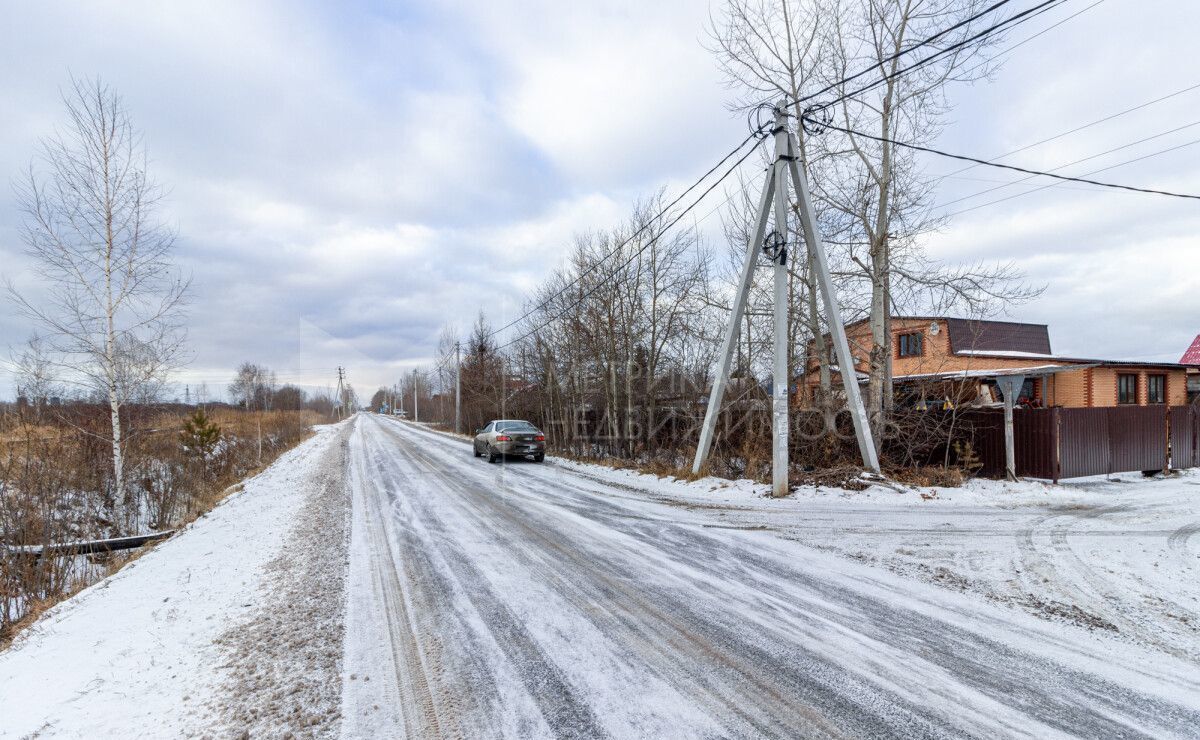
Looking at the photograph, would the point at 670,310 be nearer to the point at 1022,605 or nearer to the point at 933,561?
the point at 933,561

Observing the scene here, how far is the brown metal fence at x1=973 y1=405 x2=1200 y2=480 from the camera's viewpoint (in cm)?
1124

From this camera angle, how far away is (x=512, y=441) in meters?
18.9

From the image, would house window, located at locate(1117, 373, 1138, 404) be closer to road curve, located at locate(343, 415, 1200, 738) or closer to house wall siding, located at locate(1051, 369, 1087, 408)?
house wall siding, located at locate(1051, 369, 1087, 408)

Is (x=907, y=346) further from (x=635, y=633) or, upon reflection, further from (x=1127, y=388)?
(x=635, y=633)

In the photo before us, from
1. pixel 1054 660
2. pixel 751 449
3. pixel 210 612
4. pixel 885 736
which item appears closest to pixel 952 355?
pixel 751 449

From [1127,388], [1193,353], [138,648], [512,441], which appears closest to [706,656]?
[138,648]

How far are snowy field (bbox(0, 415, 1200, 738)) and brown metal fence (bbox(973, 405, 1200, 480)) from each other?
9.93ft

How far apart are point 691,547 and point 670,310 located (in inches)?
480

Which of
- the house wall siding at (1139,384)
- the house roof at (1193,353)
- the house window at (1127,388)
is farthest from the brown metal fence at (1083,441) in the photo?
the house roof at (1193,353)

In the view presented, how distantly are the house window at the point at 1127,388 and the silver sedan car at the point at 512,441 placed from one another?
24843 mm

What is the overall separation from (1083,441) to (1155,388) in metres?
17.4

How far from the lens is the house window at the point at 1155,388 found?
73.5 feet

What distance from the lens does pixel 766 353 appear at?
49.4ft

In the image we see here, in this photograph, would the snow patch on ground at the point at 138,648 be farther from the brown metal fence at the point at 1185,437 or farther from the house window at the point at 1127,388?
the house window at the point at 1127,388
